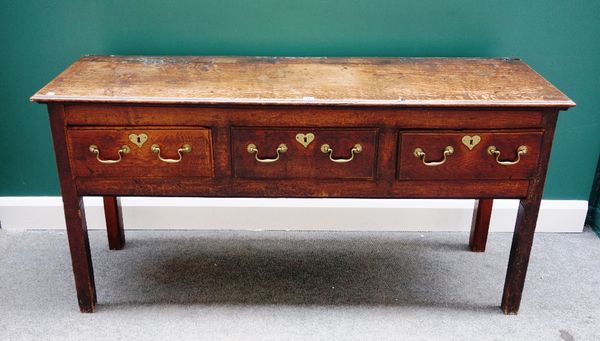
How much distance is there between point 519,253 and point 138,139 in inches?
47.7

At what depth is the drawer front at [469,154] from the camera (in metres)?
1.66

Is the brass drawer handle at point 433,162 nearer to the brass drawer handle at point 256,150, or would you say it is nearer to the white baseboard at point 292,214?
the brass drawer handle at point 256,150

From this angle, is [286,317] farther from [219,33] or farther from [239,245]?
[219,33]

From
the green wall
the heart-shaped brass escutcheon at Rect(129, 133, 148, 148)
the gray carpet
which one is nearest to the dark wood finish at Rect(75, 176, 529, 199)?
the heart-shaped brass escutcheon at Rect(129, 133, 148, 148)

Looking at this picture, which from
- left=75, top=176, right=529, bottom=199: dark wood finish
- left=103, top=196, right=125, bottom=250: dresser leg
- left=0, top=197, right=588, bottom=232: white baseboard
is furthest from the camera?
left=0, top=197, right=588, bottom=232: white baseboard

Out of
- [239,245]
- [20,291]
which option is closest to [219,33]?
[239,245]

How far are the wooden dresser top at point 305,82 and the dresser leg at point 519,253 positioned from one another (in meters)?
0.34

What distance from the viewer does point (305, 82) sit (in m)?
1.75

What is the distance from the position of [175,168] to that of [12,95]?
92 cm

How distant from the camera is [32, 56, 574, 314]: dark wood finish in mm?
1630

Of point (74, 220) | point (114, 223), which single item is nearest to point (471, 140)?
point (74, 220)

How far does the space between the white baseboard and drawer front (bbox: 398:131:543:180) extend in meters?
0.68

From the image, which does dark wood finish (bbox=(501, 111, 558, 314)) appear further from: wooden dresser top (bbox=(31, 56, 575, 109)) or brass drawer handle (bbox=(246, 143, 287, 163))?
brass drawer handle (bbox=(246, 143, 287, 163))

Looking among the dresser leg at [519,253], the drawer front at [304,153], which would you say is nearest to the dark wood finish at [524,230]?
the dresser leg at [519,253]
